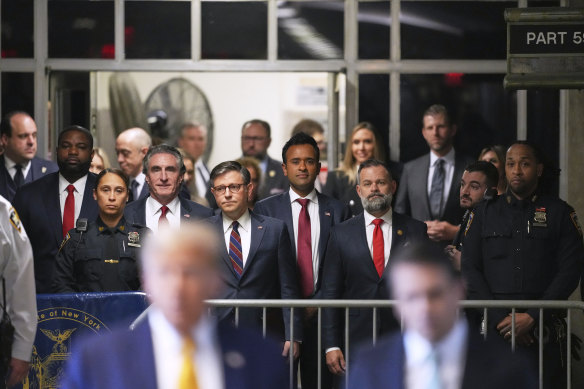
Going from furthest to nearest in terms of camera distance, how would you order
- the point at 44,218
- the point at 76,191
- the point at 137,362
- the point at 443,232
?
1. the point at 443,232
2. the point at 76,191
3. the point at 44,218
4. the point at 137,362

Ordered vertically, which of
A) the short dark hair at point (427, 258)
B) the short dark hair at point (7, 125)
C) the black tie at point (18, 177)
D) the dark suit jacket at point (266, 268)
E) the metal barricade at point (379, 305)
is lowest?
the metal barricade at point (379, 305)

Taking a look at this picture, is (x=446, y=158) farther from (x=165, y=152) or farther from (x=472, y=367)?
(x=472, y=367)

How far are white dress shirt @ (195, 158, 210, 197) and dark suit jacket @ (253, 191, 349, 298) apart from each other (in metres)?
3.03

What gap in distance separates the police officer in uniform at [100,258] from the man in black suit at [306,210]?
3.86 ft

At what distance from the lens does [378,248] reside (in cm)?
859

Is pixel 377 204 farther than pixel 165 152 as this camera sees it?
No

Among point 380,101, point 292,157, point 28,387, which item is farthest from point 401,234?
point 380,101

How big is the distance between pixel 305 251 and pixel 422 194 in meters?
2.07

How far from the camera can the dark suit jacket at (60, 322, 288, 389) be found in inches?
145

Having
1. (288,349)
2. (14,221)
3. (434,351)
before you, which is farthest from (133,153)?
(434,351)

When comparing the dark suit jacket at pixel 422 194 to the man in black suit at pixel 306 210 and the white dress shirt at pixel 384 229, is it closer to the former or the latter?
the man in black suit at pixel 306 210

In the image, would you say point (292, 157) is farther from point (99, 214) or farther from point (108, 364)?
point (108, 364)

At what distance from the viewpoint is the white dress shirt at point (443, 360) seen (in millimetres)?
3932

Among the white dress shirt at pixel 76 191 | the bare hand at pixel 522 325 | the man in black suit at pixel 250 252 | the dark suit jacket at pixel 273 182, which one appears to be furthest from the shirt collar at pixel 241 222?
the dark suit jacket at pixel 273 182
